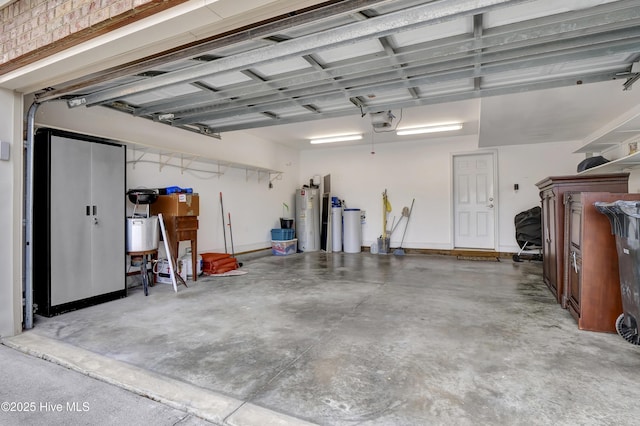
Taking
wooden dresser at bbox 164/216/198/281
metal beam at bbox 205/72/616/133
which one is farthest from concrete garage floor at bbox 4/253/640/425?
metal beam at bbox 205/72/616/133

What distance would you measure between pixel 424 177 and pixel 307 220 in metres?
3.19

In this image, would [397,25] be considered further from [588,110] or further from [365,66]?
[588,110]

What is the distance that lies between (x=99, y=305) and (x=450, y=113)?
6.05 m

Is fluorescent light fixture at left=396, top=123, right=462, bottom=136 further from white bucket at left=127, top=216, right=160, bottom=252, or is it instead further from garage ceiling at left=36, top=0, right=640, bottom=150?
white bucket at left=127, top=216, right=160, bottom=252

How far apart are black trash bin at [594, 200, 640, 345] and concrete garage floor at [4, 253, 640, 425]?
0.59 ft

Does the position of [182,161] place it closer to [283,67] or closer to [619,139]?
[283,67]

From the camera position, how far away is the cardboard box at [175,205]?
4809 millimetres

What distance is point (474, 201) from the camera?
7.73 metres

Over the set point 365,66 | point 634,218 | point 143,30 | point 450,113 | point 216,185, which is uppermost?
point 450,113

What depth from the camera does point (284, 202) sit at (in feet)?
28.5

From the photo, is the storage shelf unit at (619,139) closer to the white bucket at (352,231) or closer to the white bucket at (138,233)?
the white bucket at (352,231)

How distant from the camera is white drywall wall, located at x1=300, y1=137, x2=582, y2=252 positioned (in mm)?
7199

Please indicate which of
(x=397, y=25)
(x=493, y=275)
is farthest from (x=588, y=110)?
(x=397, y=25)

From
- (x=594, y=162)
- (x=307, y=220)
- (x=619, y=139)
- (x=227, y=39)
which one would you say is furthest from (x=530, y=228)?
(x=227, y=39)
